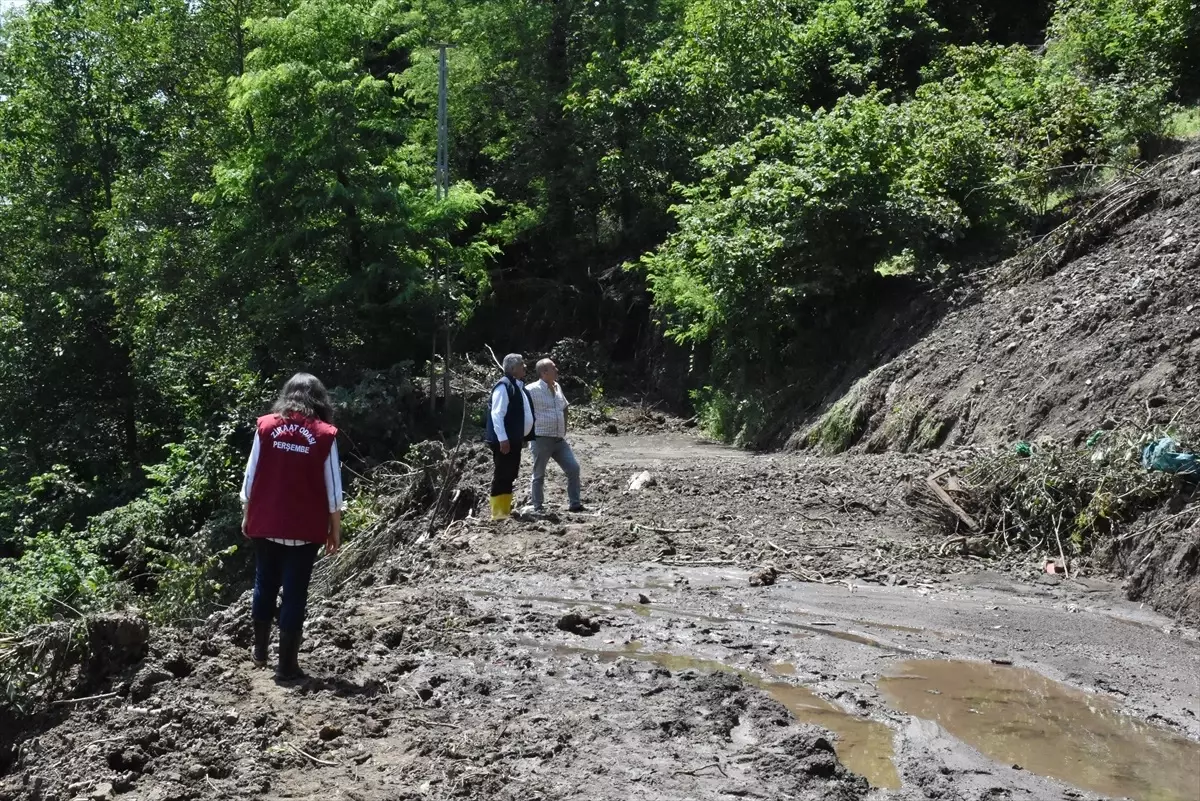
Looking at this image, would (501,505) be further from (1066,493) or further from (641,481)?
(1066,493)

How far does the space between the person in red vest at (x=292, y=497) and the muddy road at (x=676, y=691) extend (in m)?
0.48

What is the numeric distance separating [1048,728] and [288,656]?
13.9ft

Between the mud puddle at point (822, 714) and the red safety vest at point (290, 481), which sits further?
the red safety vest at point (290, 481)

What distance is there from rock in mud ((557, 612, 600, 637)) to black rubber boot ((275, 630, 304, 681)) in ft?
6.26

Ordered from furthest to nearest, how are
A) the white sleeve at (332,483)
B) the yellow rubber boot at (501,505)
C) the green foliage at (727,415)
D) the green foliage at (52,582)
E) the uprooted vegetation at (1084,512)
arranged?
the green foliage at (727,415), the green foliage at (52,582), the yellow rubber boot at (501,505), the uprooted vegetation at (1084,512), the white sleeve at (332,483)

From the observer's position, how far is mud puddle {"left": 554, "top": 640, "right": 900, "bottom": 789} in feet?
18.8

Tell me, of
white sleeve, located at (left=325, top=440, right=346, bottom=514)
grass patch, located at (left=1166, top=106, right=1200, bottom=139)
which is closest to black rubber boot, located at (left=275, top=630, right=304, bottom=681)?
white sleeve, located at (left=325, top=440, right=346, bottom=514)

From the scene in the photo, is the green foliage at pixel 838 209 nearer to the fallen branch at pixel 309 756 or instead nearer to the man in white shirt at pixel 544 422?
the man in white shirt at pixel 544 422

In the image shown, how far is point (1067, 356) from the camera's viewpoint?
12930 mm

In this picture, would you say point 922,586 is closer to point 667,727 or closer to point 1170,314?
point 667,727

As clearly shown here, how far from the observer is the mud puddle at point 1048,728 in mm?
5504

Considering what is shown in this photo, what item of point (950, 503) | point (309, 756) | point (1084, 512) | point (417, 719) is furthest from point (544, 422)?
point (309, 756)

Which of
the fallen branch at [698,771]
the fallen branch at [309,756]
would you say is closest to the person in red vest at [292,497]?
the fallen branch at [309,756]

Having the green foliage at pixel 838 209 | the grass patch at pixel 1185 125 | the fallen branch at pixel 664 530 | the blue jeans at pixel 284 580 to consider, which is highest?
the grass patch at pixel 1185 125
